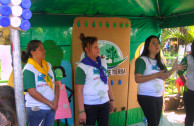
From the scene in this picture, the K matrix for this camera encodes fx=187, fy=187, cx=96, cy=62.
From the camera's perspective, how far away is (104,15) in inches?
128

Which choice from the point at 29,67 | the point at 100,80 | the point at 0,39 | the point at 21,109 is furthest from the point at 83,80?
the point at 0,39

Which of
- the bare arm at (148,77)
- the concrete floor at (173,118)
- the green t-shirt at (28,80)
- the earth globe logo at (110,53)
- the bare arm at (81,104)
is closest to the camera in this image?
the green t-shirt at (28,80)

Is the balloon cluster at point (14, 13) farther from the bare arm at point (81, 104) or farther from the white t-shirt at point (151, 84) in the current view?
the white t-shirt at point (151, 84)

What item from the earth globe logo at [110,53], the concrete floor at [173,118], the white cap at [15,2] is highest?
the white cap at [15,2]

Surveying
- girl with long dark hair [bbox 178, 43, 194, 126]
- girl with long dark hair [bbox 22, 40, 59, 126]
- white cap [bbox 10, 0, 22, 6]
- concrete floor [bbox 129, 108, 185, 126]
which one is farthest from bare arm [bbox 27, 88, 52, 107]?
concrete floor [bbox 129, 108, 185, 126]

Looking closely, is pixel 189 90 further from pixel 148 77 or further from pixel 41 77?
pixel 41 77

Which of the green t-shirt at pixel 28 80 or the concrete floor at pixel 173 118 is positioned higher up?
the green t-shirt at pixel 28 80

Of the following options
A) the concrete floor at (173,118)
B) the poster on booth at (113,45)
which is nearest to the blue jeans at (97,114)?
the poster on booth at (113,45)

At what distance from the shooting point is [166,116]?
4176mm

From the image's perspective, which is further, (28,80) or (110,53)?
(110,53)

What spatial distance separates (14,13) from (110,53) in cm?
250

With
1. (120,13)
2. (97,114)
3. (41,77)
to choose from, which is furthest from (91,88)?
(120,13)

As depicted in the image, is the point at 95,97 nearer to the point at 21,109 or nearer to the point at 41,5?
the point at 21,109

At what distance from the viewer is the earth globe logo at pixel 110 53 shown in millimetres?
3258
